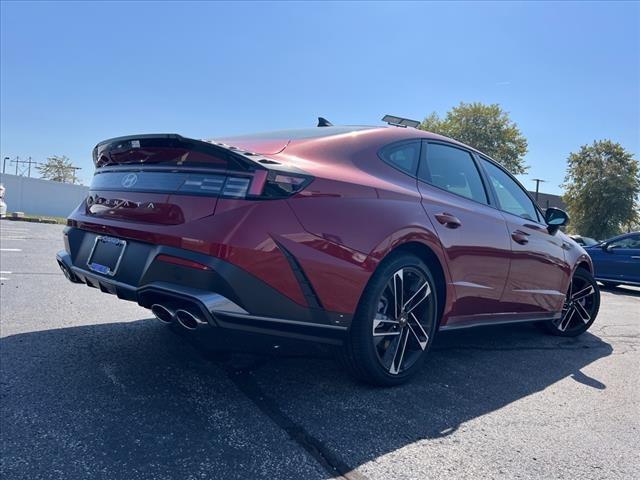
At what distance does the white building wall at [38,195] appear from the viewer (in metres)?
31.1

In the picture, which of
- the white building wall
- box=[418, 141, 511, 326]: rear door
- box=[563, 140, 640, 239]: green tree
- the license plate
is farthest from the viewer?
box=[563, 140, 640, 239]: green tree

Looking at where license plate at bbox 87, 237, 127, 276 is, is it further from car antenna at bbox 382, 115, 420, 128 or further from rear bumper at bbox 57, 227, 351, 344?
car antenna at bbox 382, 115, 420, 128

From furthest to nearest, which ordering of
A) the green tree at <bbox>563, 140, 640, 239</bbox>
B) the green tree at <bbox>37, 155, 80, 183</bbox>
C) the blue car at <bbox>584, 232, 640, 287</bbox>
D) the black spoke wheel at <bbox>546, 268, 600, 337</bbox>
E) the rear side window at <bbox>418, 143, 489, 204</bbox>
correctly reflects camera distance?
1. the green tree at <bbox>37, 155, 80, 183</bbox>
2. the green tree at <bbox>563, 140, 640, 239</bbox>
3. the blue car at <bbox>584, 232, 640, 287</bbox>
4. the black spoke wheel at <bbox>546, 268, 600, 337</bbox>
5. the rear side window at <bbox>418, 143, 489, 204</bbox>

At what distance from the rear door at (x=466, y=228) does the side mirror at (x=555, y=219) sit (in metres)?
1.11

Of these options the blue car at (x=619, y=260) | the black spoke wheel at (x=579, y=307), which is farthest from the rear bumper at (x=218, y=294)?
the blue car at (x=619, y=260)

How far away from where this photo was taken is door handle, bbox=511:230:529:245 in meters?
3.86

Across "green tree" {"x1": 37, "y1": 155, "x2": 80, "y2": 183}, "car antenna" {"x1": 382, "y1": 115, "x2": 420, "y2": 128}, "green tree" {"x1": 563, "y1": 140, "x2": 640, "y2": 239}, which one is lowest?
"green tree" {"x1": 37, "y1": 155, "x2": 80, "y2": 183}

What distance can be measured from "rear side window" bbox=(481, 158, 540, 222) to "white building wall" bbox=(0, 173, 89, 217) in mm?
31717

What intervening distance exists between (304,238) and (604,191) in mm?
37917

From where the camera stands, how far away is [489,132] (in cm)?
3716

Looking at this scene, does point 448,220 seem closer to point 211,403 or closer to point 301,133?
point 301,133

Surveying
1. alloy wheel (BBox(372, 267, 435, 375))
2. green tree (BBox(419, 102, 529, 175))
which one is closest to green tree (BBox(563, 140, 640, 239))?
green tree (BBox(419, 102, 529, 175))

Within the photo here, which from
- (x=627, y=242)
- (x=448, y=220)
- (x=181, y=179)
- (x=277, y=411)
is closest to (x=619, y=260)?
(x=627, y=242)

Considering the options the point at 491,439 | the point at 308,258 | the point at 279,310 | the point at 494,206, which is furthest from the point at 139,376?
the point at 494,206
